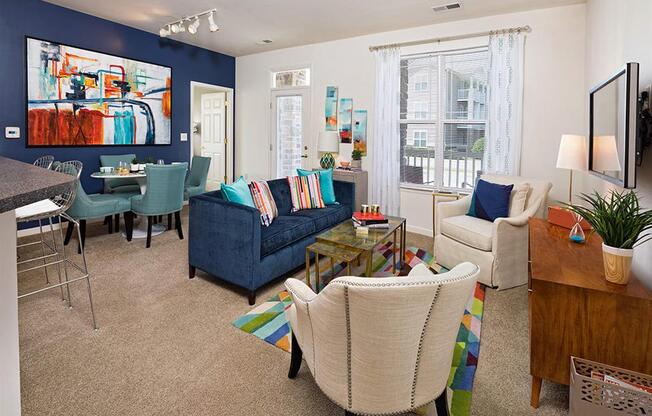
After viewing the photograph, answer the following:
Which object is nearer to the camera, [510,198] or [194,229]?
[194,229]

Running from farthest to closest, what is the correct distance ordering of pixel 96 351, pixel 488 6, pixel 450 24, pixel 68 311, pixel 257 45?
pixel 257 45
pixel 450 24
pixel 488 6
pixel 68 311
pixel 96 351

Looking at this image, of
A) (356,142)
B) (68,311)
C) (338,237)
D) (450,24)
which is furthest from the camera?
(356,142)

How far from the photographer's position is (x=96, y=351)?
214 cm

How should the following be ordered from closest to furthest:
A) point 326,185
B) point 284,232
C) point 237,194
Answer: point 237,194 < point 284,232 < point 326,185

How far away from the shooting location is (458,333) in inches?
77.7

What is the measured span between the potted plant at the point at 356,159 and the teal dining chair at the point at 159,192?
234 cm

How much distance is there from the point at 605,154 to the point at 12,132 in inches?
222

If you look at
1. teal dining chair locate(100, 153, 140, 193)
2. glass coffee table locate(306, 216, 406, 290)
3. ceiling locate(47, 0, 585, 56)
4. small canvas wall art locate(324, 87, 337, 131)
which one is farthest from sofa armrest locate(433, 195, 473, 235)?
teal dining chair locate(100, 153, 140, 193)

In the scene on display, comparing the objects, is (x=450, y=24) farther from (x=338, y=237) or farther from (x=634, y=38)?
(x=338, y=237)

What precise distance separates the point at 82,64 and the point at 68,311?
355 centimetres

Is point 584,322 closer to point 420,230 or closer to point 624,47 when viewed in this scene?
point 624,47

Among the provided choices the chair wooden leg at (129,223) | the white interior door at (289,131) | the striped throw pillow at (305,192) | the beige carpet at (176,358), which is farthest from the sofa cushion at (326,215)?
the white interior door at (289,131)

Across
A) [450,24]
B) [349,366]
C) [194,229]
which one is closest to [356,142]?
[450,24]

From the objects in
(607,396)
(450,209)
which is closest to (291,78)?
(450,209)
